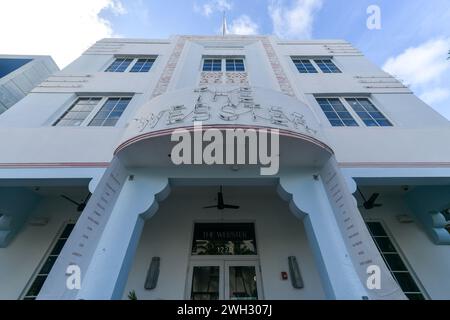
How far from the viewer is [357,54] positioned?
6918 mm

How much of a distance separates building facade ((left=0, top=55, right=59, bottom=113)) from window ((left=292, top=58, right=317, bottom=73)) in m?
9.26

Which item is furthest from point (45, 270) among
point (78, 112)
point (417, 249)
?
point (417, 249)

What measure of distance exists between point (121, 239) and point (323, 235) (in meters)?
3.04

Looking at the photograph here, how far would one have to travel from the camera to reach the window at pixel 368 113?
4738 mm

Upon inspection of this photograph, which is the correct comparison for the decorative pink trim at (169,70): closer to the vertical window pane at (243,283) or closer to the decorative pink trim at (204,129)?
the decorative pink trim at (204,129)

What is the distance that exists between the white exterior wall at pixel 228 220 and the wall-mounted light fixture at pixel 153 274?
0.08 meters

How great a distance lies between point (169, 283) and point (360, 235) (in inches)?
140

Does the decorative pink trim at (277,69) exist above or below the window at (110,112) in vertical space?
above

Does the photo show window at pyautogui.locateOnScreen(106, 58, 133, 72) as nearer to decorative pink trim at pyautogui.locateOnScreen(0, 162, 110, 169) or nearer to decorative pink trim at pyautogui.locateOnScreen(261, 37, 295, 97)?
decorative pink trim at pyautogui.locateOnScreen(0, 162, 110, 169)

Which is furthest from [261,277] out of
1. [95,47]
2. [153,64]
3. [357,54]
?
[95,47]

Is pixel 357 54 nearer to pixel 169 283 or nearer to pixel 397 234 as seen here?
pixel 397 234

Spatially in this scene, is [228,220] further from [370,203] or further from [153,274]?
[370,203]

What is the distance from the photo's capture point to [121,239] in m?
2.90

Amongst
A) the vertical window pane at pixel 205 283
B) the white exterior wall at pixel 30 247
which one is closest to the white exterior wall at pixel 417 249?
the vertical window pane at pixel 205 283
